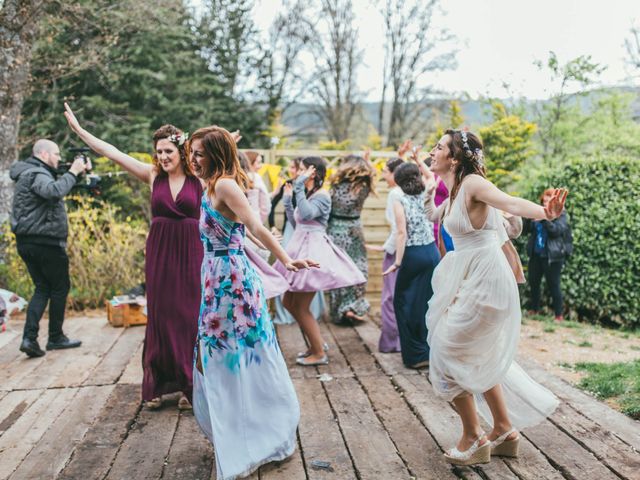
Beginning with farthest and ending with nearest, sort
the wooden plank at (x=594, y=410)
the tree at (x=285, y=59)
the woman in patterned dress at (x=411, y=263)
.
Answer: the tree at (x=285, y=59) < the woman in patterned dress at (x=411, y=263) < the wooden plank at (x=594, y=410)

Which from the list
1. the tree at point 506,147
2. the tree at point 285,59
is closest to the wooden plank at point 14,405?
the tree at point 506,147

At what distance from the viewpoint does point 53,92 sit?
13.1 m

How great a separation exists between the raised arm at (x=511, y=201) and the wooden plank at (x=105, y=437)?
2.66m

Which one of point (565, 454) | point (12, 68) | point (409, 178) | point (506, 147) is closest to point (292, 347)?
point (409, 178)

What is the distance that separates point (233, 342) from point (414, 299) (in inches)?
108

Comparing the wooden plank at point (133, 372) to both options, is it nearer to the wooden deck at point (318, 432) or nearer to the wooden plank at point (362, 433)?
the wooden deck at point (318, 432)

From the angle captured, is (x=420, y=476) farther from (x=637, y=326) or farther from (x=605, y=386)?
(x=637, y=326)

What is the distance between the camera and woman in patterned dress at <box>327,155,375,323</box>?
7.04 metres

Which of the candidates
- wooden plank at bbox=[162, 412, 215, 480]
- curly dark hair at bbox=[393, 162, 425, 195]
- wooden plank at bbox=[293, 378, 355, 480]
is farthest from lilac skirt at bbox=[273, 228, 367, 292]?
wooden plank at bbox=[162, 412, 215, 480]

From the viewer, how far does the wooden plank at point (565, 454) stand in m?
3.52

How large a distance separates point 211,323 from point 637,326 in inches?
278

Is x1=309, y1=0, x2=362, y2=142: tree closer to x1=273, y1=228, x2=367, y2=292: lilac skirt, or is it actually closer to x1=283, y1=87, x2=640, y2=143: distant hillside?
x1=283, y1=87, x2=640, y2=143: distant hillside

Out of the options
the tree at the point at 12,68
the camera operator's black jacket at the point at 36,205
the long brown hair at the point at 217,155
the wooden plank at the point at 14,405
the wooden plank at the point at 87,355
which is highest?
the tree at the point at 12,68

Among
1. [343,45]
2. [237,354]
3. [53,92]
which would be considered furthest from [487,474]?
[343,45]
